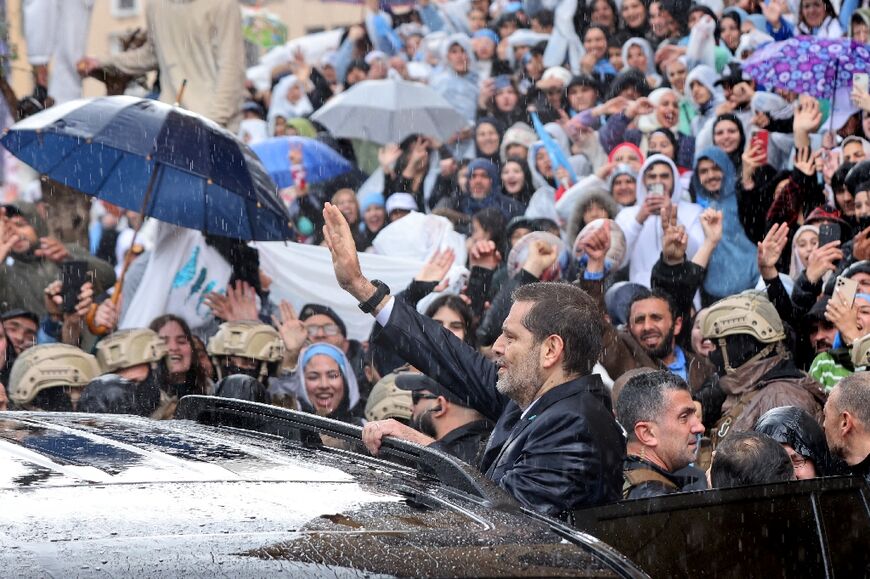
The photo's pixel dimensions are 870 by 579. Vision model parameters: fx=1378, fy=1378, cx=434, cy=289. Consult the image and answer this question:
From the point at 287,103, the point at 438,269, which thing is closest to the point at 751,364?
the point at 438,269

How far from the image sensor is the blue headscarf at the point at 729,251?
8.67 m

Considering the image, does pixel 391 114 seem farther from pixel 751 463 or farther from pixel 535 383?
pixel 535 383

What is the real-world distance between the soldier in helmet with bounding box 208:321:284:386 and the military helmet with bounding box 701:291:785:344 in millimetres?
2591

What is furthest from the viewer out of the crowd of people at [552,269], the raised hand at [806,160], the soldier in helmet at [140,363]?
the raised hand at [806,160]

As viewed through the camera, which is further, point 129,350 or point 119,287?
point 119,287

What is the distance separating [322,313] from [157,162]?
1.47 metres

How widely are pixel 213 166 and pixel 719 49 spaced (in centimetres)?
477

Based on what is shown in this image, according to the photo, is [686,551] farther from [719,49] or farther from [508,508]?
[719,49]

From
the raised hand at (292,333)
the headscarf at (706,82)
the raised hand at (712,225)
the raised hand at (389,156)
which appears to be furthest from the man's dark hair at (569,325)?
the raised hand at (389,156)

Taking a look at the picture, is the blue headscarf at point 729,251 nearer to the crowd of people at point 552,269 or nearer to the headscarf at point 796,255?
the crowd of people at point 552,269

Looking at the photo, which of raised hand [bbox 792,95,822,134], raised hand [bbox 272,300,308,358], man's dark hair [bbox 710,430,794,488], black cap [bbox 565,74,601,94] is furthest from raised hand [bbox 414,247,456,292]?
man's dark hair [bbox 710,430,794,488]

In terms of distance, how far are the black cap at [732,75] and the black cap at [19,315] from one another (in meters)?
5.36

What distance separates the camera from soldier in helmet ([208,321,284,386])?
8250 millimetres

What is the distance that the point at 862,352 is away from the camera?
20.6 feet
